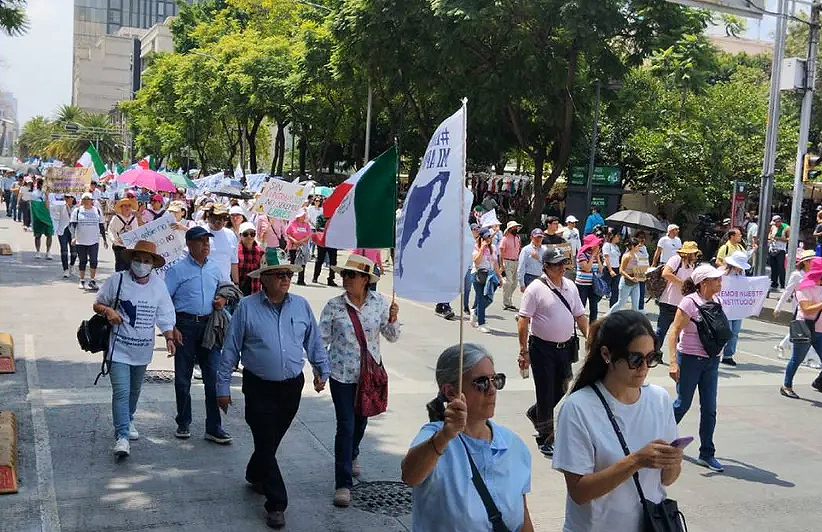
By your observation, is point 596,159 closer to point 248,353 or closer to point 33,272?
point 33,272

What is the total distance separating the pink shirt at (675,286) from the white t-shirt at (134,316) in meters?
6.94

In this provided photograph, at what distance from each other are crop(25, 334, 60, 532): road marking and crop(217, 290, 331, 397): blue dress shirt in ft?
4.18

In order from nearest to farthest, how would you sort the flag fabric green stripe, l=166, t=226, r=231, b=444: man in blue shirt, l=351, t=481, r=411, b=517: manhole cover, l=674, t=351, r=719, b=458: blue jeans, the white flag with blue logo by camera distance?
the white flag with blue logo, l=351, t=481, r=411, b=517: manhole cover, the flag fabric green stripe, l=674, t=351, r=719, b=458: blue jeans, l=166, t=226, r=231, b=444: man in blue shirt

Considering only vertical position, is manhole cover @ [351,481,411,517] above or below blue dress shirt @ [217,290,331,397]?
below

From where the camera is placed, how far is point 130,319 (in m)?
6.99

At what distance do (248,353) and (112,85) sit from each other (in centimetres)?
17454

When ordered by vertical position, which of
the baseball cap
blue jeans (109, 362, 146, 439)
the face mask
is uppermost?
the baseball cap

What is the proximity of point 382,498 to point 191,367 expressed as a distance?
82.1 inches

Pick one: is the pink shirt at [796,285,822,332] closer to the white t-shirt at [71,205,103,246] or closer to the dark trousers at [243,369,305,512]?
the dark trousers at [243,369,305,512]

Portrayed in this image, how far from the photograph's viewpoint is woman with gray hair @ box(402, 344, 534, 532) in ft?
10.7

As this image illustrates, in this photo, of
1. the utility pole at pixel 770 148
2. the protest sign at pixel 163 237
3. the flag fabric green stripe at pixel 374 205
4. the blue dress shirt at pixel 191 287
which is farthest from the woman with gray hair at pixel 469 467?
the utility pole at pixel 770 148

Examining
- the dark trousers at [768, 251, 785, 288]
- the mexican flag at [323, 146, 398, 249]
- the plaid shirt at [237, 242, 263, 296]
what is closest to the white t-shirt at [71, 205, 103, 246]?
the plaid shirt at [237, 242, 263, 296]

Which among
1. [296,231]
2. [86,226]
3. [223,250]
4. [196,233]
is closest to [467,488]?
[196,233]

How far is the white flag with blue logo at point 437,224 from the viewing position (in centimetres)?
409
